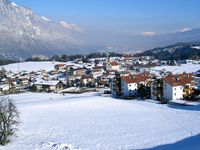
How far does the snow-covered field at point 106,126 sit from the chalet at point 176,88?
4.20m

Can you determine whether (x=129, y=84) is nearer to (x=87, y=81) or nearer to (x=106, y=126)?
(x=106, y=126)

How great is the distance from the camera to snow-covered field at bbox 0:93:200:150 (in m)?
31.5

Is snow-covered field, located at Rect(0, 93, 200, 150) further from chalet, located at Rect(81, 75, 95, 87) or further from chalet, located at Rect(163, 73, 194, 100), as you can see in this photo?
chalet, located at Rect(81, 75, 95, 87)

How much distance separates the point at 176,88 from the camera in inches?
2224

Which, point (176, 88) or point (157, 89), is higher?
point (176, 88)

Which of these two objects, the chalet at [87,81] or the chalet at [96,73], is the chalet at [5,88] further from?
the chalet at [96,73]

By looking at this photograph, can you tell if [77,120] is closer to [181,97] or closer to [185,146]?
[185,146]

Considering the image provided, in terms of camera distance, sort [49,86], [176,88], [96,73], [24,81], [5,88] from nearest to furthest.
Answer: [176,88], [49,86], [5,88], [24,81], [96,73]

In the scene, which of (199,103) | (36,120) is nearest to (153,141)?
(36,120)

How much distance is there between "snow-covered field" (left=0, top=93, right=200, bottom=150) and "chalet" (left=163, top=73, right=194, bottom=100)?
165 inches

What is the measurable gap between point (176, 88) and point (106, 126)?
20.8 m

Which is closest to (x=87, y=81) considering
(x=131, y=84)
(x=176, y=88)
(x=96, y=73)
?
A: (x=96, y=73)

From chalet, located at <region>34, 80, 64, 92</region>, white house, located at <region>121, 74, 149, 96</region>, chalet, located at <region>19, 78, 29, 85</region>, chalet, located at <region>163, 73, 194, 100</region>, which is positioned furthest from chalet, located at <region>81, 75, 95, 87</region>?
chalet, located at <region>163, 73, 194, 100</region>

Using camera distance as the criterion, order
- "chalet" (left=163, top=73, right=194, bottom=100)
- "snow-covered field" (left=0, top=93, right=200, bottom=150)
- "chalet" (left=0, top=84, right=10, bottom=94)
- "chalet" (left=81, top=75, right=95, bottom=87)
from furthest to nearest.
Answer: "chalet" (left=81, top=75, right=95, bottom=87) < "chalet" (left=0, top=84, right=10, bottom=94) < "chalet" (left=163, top=73, right=194, bottom=100) < "snow-covered field" (left=0, top=93, right=200, bottom=150)
